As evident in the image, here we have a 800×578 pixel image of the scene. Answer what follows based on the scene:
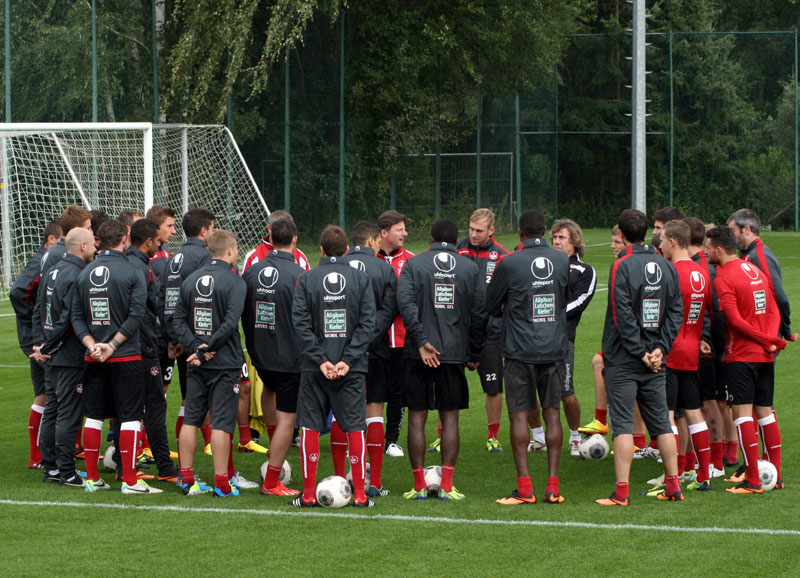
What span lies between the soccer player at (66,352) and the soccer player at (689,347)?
441 cm

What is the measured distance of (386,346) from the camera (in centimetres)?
844

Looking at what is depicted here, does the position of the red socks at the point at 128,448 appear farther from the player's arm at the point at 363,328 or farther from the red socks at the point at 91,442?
the player's arm at the point at 363,328

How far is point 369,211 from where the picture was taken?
1073 inches

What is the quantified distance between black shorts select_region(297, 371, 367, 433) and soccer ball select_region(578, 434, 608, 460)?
2463 millimetres

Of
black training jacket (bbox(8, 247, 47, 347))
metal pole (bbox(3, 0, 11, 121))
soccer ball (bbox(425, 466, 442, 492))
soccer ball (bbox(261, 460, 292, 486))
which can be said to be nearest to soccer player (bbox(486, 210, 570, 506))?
soccer ball (bbox(425, 466, 442, 492))

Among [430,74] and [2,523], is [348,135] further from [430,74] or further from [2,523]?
[2,523]

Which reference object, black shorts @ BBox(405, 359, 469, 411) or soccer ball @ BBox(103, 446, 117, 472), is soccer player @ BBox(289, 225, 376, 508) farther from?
soccer ball @ BBox(103, 446, 117, 472)

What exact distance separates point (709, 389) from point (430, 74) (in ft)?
67.4

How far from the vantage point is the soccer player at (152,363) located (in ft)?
27.3

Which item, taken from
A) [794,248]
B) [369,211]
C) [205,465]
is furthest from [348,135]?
[205,465]

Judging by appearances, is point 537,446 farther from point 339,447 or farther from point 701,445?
point 339,447

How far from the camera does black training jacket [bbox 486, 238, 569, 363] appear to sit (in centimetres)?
765

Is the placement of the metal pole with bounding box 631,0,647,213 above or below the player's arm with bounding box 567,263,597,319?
above

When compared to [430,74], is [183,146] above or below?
below
